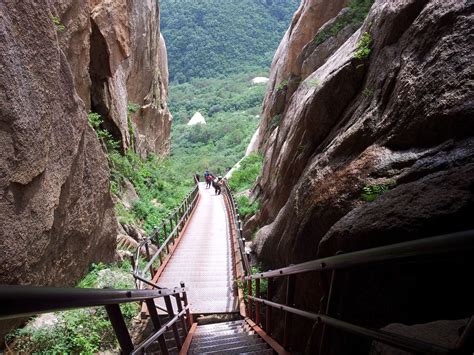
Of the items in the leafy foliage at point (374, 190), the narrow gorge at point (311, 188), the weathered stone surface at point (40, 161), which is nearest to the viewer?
the narrow gorge at point (311, 188)

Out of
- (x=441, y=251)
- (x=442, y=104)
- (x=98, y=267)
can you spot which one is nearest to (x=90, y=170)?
(x=98, y=267)

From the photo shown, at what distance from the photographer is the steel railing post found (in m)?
1.96

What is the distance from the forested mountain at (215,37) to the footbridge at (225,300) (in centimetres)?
10453

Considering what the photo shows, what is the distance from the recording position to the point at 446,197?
2676mm

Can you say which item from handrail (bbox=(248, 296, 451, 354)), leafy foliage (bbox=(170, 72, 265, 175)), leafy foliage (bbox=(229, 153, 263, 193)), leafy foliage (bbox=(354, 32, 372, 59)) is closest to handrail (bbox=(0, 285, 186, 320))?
handrail (bbox=(248, 296, 451, 354))

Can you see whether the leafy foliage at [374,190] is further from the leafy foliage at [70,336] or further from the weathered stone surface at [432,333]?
the leafy foliage at [70,336]

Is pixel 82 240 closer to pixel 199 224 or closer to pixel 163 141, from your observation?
pixel 199 224

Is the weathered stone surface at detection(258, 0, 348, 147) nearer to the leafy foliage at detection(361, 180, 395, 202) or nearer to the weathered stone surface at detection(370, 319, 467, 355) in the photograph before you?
the leafy foliage at detection(361, 180, 395, 202)

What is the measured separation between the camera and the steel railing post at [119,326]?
6.44ft

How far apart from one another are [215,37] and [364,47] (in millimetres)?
116015

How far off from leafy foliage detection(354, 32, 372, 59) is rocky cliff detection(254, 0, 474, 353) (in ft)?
0.06

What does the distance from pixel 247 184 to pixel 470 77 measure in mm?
17007

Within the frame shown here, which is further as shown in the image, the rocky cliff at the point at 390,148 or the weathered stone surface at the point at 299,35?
the weathered stone surface at the point at 299,35

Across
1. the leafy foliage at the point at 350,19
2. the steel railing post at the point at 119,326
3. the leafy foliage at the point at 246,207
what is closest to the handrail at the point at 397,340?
the steel railing post at the point at 119,326
